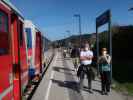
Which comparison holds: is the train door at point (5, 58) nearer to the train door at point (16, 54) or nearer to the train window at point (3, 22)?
the train window at point (3, 22)

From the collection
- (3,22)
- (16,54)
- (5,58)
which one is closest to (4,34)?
(3,22)

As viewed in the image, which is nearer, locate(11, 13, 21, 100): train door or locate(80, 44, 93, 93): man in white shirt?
locate(11, 13, 21, 100): train door

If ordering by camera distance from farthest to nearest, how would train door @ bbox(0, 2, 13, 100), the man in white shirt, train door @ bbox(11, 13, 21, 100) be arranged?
the man in white shirt, train door @ bbox(11, 13, 21, 100), train door @ bbox(0, 2, 13, 100)

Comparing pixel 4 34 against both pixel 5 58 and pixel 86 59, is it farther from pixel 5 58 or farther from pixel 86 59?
pixel 86 59

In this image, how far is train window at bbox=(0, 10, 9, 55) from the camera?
24.1ft

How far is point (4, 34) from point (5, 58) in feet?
1.64

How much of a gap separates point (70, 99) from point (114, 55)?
31330 millimetres

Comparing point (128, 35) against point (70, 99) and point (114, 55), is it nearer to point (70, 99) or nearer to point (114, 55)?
point (114, 55)

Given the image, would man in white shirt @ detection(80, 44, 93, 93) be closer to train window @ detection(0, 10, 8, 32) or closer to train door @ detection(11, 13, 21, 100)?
train door @ detection(11, 13, 21, 100)

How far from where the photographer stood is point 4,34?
25.0 ft

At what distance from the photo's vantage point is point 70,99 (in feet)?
42.0

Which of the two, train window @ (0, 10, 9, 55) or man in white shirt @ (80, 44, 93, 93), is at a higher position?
train window @ (0, 10, 9, 55)

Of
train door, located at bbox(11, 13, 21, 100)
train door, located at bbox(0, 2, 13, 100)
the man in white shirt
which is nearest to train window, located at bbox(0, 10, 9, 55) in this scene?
train door, located at bbox(0, 2, 13, 100)

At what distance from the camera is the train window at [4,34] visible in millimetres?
7352
